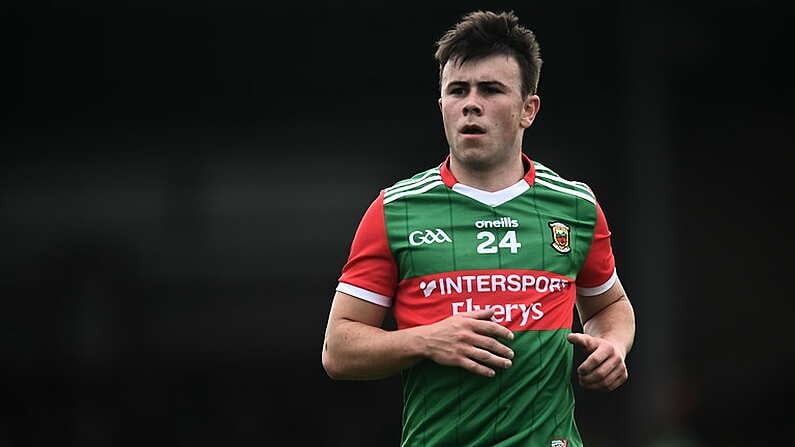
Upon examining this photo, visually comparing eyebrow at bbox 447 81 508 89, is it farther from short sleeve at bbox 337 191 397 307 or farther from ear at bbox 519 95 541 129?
short sleeve at bbox 337 191 397 307

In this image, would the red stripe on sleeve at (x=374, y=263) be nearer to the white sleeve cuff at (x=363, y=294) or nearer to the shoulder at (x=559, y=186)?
the white sleeve cuff at (x=363, y=294)

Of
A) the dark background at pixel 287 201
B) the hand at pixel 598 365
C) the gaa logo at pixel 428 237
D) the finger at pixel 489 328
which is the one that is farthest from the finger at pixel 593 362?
the dark background at pixel 287 201

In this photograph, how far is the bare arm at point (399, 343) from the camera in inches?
104

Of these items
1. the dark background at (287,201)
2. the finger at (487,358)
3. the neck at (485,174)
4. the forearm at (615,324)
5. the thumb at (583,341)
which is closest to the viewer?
the finger at (487,358)

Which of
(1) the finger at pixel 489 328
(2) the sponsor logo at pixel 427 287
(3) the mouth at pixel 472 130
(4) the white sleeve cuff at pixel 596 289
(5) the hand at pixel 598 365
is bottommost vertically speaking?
(5) the hand at pixel 598 365

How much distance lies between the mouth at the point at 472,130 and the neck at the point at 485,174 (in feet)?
0.29

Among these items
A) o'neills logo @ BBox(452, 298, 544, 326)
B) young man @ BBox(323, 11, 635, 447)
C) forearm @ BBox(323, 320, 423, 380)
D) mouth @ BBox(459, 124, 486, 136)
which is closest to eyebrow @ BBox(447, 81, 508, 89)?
young man @ BBox(323, 11, 635, 447)

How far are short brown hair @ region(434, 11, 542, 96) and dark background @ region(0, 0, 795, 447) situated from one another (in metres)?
4.34

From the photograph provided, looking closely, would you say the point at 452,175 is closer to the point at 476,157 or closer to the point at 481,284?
the point at 476,157

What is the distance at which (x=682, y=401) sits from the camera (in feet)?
24.2

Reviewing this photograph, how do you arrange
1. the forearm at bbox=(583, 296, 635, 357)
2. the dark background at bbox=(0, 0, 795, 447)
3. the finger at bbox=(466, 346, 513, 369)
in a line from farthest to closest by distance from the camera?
the dark background at bbox=(0, 0, 795, 447), the forearm at bbox=(583, 296, 635, 357), the finger at bbox=(466, 346, 513, 369)

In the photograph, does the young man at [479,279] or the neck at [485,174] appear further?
the neck at [485,174]

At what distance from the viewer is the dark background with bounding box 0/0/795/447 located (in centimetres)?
730

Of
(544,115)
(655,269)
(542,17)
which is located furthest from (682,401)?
(542,17)
